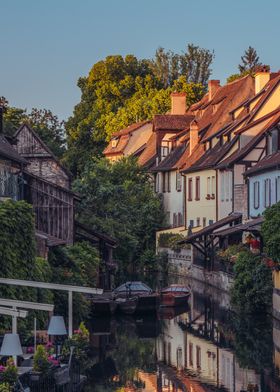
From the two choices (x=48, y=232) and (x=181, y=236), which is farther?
(x=181, y=236)

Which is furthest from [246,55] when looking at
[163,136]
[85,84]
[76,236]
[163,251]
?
[76,236]

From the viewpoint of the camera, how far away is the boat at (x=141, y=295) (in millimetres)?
48438

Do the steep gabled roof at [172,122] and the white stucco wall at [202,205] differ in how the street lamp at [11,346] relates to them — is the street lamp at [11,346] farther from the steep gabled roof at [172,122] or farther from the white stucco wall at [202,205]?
the steep gabled roof at [172,122]

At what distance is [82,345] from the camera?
96.9 feet

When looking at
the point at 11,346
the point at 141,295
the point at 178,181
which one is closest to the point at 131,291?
the point at 141,295

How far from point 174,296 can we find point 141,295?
2765 millimetres

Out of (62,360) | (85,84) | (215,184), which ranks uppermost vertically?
(85,84)

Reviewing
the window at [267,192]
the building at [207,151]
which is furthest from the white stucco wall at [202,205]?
the window at [267,192]

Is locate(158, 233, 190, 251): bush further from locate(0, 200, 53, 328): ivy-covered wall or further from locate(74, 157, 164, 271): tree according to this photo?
locate(0, 200, 53, 328): ivy-covered wall

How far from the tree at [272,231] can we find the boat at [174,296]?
9.12 metres

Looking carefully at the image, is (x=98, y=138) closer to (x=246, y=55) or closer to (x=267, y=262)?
(x=246, y=55)

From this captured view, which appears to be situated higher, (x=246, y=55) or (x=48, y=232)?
(x=246, y=55)

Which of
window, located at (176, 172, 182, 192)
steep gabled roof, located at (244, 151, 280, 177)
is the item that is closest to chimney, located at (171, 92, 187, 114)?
window, located at (176, 172, 182, 192)

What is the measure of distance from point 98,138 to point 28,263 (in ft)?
212
